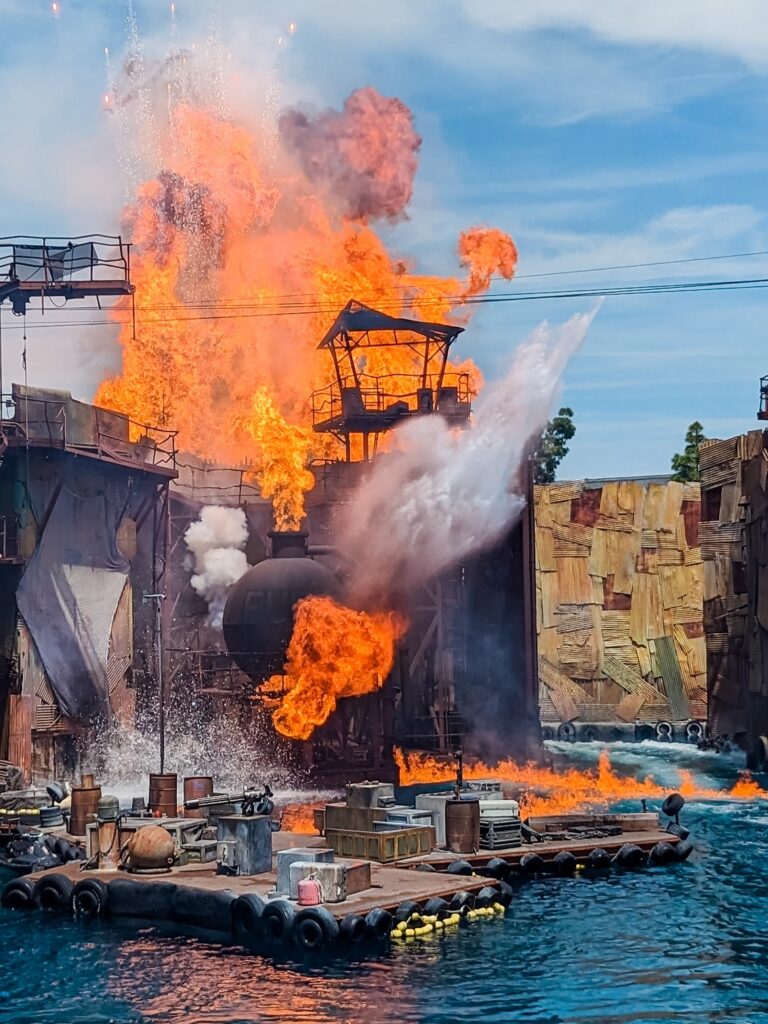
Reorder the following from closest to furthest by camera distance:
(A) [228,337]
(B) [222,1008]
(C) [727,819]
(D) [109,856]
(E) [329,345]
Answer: (B) [222,1008], (D) [109,856], (C) [727,819], (E) [329,345], (A) [228,337]

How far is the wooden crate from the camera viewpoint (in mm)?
33781

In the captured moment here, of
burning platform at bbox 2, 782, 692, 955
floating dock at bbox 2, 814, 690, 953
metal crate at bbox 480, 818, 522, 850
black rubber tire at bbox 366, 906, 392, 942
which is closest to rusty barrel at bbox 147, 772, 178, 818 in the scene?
burning platform at bbox 2, 782, 692, 955

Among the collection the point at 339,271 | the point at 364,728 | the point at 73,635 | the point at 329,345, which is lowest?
the point at 364,728

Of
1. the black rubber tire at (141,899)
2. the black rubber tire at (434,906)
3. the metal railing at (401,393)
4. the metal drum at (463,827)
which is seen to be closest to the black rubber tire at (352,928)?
the black rubber tire at (434,906)

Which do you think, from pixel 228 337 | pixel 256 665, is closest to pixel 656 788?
pixel 256 665

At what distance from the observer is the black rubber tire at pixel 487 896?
3067 centimetres

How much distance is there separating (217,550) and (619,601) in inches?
1179

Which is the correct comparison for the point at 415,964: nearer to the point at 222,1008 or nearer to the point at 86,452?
the point at 222,1008

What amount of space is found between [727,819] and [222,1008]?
24276 millimetres

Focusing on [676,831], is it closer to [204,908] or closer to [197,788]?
[197,788]

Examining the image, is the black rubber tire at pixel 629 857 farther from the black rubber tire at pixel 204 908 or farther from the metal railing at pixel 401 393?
the metal railing at pixel 401 393

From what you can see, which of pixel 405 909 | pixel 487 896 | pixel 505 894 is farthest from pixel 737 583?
pixel 405 909

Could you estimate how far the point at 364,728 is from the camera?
52.5 meters

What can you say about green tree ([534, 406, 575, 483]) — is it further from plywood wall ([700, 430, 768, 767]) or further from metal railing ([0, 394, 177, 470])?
metal railing ([0, 394, 177, 470])
